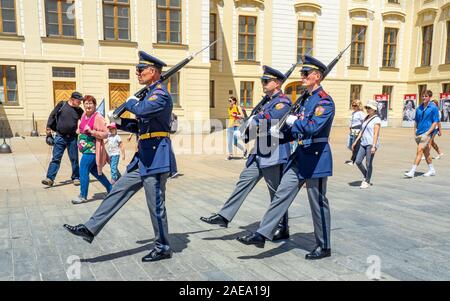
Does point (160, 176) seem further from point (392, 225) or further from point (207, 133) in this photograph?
point (207, 133)

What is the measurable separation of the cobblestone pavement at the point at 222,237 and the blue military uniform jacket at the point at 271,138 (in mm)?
985

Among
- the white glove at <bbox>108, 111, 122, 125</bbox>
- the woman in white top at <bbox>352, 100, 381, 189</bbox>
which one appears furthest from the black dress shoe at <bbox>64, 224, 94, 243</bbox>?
the woman in white top at <bbox>352, 100, 381, 189</bbox>

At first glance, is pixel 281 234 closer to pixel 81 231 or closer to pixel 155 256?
pixel 155 256

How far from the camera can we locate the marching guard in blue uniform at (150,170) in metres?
3.90

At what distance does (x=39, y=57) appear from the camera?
746 inches

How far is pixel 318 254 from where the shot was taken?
402 centimetres

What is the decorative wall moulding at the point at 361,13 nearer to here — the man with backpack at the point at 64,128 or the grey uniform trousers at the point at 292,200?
the man with backpack at the point at 64,128

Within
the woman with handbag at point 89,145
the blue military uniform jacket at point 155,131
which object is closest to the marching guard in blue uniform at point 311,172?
the blue military uniform jacket at point 155,131

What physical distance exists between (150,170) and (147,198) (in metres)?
0.30

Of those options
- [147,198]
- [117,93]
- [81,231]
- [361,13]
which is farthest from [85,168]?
[361,13]

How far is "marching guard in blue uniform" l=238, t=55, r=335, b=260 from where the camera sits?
12.9 ft

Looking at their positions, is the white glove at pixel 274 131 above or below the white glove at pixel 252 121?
below

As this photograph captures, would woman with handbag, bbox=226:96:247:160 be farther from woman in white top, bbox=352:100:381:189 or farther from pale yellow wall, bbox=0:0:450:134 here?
pale yellow wall, bbox=0:0:450:134

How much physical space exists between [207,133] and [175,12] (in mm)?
6683
